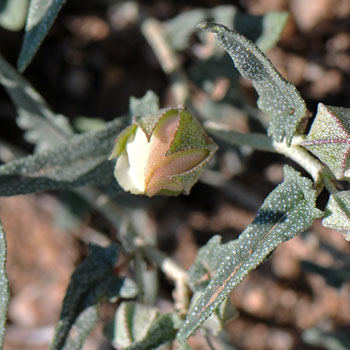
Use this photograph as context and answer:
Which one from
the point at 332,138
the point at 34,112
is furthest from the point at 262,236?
the point at 34,112

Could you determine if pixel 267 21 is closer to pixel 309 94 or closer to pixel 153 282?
pixel 309 94

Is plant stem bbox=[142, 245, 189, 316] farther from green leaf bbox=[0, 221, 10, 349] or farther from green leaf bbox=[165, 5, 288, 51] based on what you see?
green leaf bbox=[165, 5, 288, 51]

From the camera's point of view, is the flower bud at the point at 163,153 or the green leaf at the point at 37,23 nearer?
the flower bud at the point at 163,153

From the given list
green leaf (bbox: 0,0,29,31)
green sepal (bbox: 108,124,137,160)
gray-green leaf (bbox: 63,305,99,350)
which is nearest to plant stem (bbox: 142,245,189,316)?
gray-green leaf (bbox: 63,305,99,350)

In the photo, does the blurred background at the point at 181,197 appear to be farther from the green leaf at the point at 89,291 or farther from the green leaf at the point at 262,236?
the green leaf at the point at 262,236

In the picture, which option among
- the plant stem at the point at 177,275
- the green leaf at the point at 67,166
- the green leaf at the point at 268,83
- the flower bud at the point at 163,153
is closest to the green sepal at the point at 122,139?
the flower bud at the point at 163,153

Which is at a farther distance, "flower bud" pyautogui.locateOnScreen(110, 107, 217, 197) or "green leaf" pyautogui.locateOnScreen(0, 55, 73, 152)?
"green leaf" pyautogui.locateOnScreen(0, 55, 73, 152)

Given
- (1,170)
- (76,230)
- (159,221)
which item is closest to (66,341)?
(1,170)

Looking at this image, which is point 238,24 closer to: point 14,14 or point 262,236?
point 14,14
